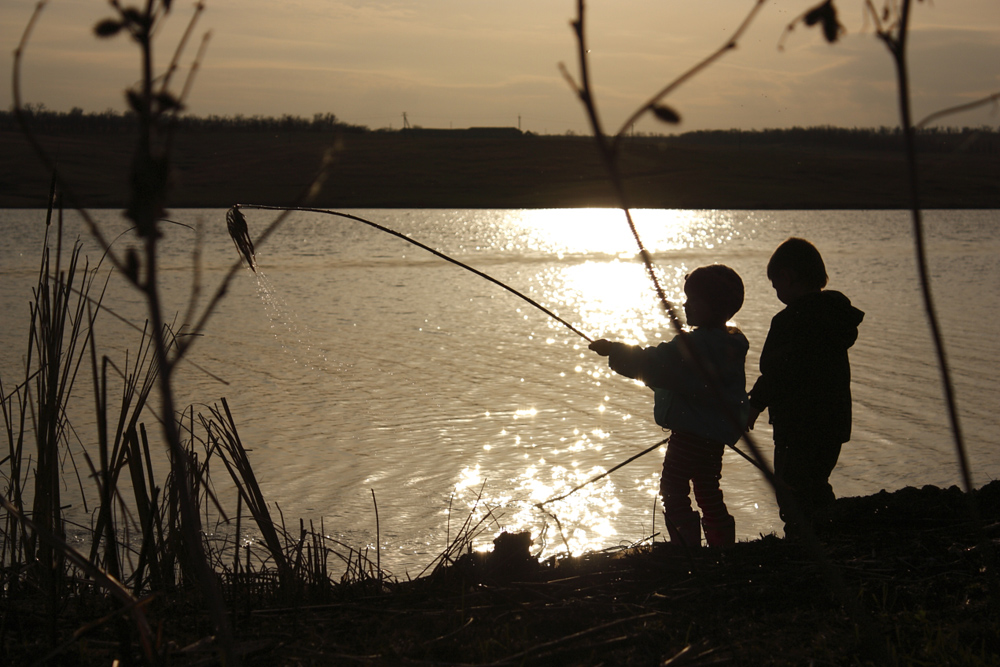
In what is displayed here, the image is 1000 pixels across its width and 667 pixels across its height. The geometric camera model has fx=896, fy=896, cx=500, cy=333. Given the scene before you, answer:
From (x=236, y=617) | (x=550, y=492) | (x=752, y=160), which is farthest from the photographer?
(x=752, y=160)

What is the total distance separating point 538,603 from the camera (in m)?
2.21

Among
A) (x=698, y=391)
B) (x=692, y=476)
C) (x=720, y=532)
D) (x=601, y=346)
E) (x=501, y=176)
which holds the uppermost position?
(x=501, y=176)

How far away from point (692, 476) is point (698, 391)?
0.33m

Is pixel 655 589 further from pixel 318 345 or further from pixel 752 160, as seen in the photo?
pixel 752 160

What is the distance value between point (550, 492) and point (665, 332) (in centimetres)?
523

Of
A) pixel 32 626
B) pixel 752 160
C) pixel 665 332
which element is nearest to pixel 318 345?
pixel 665 332

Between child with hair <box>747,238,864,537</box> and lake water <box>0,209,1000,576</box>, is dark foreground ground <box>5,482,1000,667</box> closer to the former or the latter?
lake water <box>0,209,1000,576</box>

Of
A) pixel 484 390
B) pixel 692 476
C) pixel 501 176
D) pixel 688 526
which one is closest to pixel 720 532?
pixel 688 526

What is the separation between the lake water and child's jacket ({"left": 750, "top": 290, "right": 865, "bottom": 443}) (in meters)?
0.69

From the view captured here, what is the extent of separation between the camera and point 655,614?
210 centimetres

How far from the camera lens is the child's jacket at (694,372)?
287cm

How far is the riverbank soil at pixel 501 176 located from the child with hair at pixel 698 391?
38.1 m

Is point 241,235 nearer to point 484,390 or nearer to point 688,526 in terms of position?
point 688,526

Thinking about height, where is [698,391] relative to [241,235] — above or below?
below
